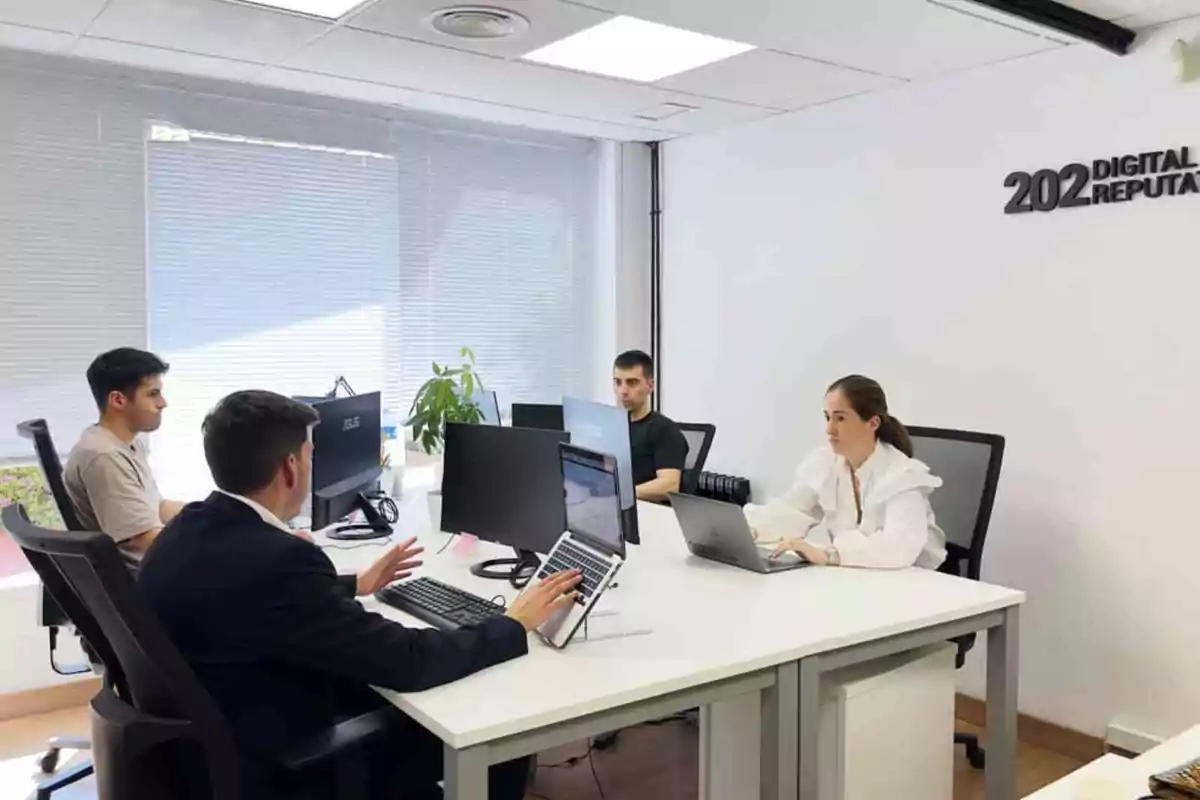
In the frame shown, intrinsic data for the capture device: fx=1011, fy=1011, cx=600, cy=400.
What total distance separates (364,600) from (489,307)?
9.02 ft

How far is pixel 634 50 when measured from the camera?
11.6 feet

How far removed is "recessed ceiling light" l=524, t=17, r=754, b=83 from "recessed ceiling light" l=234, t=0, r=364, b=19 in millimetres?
696

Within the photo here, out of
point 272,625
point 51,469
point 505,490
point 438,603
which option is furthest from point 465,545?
point 272,625

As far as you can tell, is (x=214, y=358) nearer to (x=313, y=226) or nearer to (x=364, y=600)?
(x=313, y=226)

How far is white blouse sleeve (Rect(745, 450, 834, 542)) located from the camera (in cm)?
302

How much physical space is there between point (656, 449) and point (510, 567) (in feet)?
4.42

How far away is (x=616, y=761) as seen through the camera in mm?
3381

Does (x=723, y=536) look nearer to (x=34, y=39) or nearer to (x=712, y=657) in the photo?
(x=712, y=657)

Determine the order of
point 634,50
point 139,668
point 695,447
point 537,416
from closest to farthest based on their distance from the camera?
point 139,668 → point 634,50 → point 537,416 → point 695,447

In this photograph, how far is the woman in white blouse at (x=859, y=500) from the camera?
272cm

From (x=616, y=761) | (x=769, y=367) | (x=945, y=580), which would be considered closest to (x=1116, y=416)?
(x=945, y=580)

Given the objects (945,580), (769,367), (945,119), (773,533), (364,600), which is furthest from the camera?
(769,367)

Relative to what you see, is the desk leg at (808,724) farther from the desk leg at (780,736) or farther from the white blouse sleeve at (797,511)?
the white blouse sleeve at (797,511)

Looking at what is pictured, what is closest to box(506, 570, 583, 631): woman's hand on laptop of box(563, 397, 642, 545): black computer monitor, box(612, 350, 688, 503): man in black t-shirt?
box(563, 397, 642, 545): black computer monitor
